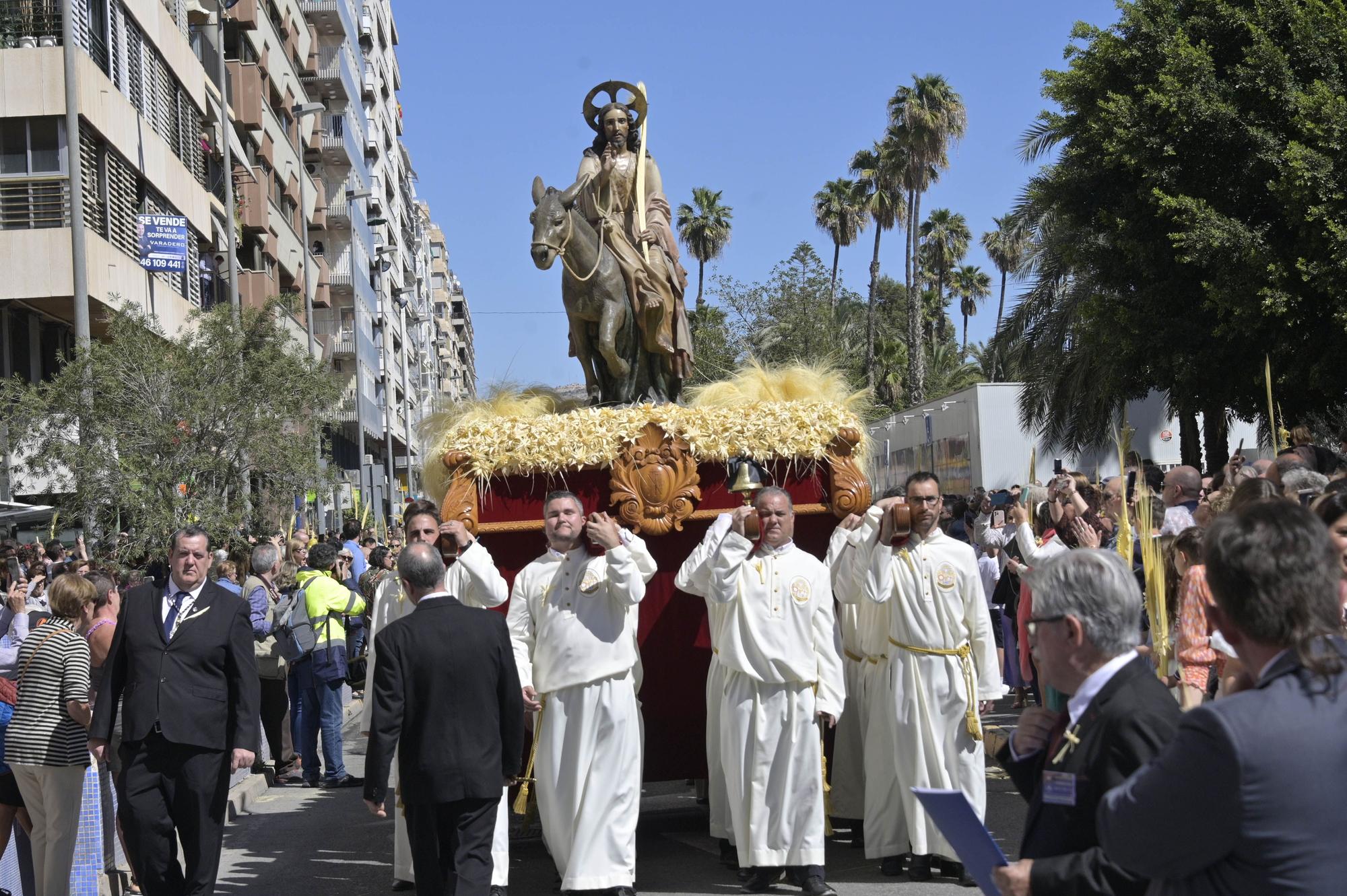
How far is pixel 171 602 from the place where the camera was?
22.9 ft

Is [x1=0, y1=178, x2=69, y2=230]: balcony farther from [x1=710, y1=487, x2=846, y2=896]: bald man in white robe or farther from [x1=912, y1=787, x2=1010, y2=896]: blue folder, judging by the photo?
[x1=912, y1=787, x2=1010, y2=896]: blue folder

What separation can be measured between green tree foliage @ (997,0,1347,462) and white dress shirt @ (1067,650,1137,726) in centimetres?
1885

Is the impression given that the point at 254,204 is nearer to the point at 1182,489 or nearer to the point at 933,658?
the point at 1182,489

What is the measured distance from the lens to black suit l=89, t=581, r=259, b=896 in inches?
264

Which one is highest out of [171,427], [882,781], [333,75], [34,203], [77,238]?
[333,75]

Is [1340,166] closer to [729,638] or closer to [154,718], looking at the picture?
[729,638]

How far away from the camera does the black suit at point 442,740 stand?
6.12m

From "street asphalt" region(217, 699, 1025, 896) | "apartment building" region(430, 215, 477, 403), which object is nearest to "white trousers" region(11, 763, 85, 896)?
"street asphalt" region(217, 699, 1025, 896)

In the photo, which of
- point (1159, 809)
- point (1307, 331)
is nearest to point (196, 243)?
point (1307, 331)

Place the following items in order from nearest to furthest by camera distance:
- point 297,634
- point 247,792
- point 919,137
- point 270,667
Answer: point 247,792, point 297,634, point 270,667, point 919,137

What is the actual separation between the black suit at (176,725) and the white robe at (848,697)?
128 inches

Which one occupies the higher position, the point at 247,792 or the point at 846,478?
the point at 846,478

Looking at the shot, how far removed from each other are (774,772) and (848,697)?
1080 mm

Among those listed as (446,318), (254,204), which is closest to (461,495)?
(254,204)
